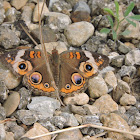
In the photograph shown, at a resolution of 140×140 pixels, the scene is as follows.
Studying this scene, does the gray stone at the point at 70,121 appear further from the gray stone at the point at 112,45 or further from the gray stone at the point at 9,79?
the gray stone at the point at 112,45

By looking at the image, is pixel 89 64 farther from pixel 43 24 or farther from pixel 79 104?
pixel 43 24

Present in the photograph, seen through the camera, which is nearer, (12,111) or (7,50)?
(12,111)

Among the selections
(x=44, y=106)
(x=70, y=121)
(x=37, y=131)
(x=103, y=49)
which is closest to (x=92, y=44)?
(x=103, y=49)

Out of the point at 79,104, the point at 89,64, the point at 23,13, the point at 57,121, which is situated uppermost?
the point at 23,13

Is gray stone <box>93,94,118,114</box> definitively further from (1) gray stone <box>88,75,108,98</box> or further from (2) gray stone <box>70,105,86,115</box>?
(2) gray stone <box>70,105,86,115</box>

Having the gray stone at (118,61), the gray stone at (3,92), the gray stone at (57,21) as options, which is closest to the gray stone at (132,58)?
the gray stone at (118,61)

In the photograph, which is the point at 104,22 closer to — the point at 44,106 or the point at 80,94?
the point at 80,94

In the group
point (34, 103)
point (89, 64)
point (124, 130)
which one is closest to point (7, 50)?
point (34, 103)
